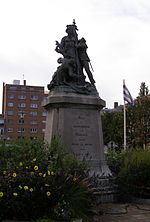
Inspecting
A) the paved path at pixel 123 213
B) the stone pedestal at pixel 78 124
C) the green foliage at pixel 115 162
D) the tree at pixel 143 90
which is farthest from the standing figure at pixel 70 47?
the tree at pixel 143 90

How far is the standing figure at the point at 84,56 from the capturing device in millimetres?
11500

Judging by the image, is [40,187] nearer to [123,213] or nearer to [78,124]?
[123,213]

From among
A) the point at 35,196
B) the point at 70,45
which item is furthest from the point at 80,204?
the point at 70,45

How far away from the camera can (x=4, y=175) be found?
20.4ft

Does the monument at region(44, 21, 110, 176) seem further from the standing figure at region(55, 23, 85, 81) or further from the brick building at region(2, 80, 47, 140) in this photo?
the brick building at region(2, 80, 47, 140)

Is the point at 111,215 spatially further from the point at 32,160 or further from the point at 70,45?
the point at 70,45

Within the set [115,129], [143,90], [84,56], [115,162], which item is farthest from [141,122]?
[84,56]

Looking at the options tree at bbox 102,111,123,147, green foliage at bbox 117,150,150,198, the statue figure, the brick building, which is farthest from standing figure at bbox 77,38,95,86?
the brick building

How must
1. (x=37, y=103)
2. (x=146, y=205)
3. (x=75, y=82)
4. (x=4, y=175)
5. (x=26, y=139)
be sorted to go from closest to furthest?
(x=4, y=175) < (x=26, y=139) < (x=146, y=205) < (x=75, y=82) < (x=37, y=103)

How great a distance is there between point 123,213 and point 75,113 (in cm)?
365

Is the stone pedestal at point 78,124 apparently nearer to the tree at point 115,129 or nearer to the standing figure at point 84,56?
the standing figure at point 84,56

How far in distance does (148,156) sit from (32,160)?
425 cm

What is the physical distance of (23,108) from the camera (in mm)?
105500

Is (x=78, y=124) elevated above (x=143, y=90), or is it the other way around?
(x=143, y=90)
